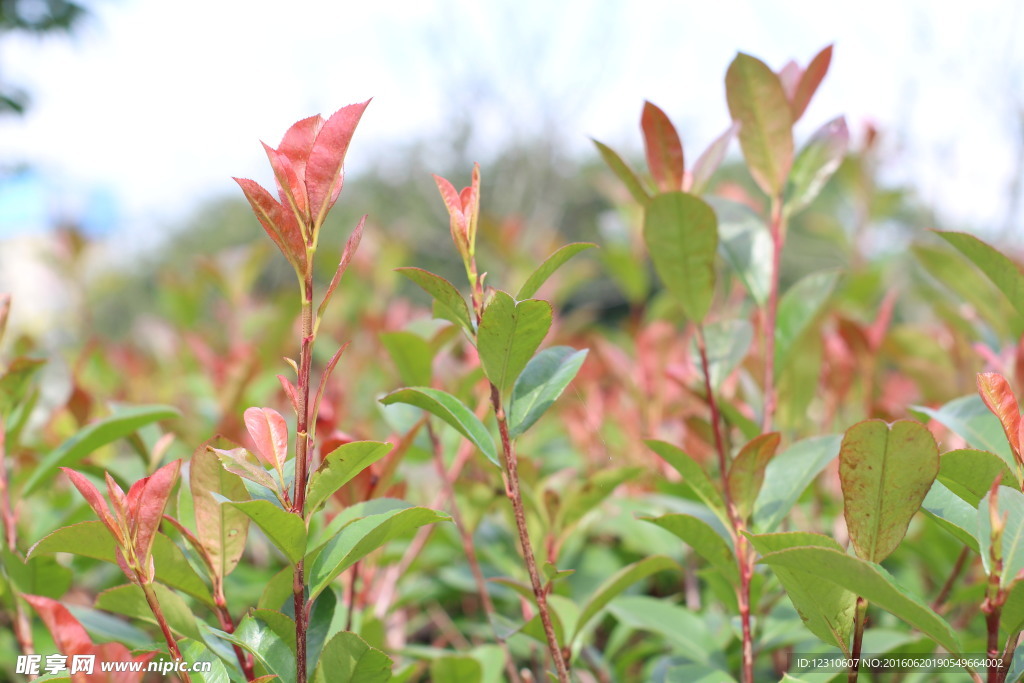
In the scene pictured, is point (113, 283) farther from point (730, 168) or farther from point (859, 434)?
point (730, 168)

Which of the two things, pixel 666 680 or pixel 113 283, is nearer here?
pixel 666 680

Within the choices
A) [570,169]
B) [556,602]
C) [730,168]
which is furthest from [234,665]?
[730,168]

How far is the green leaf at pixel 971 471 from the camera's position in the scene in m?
0.61

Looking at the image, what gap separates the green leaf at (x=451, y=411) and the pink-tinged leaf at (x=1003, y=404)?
0.42 metres

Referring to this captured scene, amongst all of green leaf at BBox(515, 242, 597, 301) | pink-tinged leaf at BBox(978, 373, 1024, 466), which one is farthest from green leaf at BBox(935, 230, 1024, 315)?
green leaf at BBox(515, 242, 597, 301)

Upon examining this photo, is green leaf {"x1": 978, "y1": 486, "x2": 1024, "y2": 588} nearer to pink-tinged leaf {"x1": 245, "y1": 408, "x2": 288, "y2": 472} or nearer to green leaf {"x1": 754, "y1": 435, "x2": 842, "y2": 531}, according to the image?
green leaf {"x1": 754, "y1": 435, "x2": 842, "y2": 531}

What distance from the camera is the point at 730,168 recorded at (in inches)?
491

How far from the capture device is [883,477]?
0.59m

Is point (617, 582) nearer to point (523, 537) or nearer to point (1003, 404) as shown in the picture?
point (523, 537)

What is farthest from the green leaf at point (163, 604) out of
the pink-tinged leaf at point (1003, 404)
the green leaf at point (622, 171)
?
the pink-tinged leaf at point (1003, 404)

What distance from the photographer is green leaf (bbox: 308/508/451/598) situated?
0.60 metres

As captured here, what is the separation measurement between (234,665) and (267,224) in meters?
0.42

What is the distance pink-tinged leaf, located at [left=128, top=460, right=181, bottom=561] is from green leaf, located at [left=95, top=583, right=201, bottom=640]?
0.10 meters

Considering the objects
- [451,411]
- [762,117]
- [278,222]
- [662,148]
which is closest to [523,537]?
[451,411]
